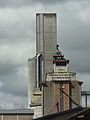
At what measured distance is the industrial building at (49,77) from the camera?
14225cm

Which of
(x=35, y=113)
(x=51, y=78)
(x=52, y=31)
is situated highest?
(x=52, y=31)

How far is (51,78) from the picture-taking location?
474ft

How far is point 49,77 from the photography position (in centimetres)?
14625

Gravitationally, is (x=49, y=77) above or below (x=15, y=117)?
above

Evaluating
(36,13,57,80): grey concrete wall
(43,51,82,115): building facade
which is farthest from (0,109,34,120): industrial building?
(36,13,57,80): grey concrete wall

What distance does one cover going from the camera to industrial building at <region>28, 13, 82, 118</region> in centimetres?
14225

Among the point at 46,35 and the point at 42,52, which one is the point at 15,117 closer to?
the point at 42,52

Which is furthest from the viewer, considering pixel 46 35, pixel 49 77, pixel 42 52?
pixel 46 35

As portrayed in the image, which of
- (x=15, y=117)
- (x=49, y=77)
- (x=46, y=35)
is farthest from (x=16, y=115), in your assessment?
(x=46, y=35)

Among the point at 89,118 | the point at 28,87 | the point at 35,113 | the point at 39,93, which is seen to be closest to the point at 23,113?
the point at 35,113

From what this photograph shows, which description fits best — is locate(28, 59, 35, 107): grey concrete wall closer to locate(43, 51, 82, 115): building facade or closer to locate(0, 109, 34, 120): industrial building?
locate(43, 51, 82, 115): building facade

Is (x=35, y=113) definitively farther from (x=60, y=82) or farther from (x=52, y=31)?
(x=52, y=31)

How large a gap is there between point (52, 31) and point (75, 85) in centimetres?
4064

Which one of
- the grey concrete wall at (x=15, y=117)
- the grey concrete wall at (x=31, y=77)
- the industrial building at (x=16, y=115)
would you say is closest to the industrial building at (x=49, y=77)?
the grey concrete wall at (x=31, y=77)
